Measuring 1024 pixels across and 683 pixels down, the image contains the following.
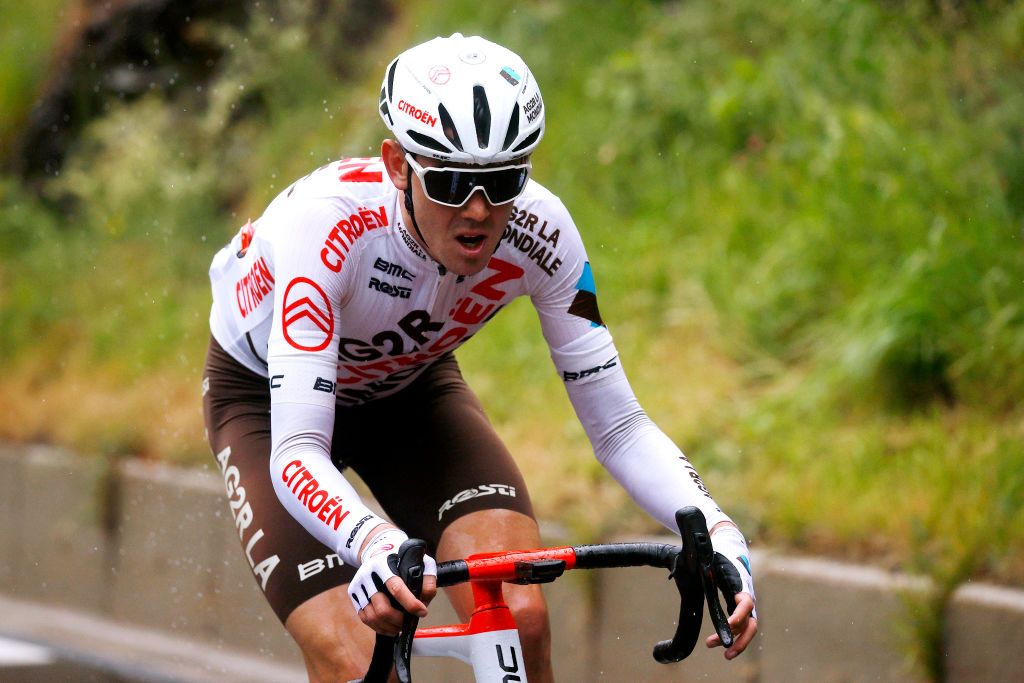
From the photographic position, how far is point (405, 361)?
3586 mm

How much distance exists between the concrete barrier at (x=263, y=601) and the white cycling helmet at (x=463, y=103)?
2435 millimetres

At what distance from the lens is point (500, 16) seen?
9547 mm

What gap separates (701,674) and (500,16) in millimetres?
5721

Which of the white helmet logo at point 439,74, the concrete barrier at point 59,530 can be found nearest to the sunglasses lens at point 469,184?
the white helmet logo at point 439,74

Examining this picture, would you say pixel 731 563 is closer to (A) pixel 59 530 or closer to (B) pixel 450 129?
(B) pixel 450 129

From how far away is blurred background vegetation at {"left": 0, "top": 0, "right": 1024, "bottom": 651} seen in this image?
5.50m

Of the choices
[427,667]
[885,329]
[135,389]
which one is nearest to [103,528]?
[135,389]

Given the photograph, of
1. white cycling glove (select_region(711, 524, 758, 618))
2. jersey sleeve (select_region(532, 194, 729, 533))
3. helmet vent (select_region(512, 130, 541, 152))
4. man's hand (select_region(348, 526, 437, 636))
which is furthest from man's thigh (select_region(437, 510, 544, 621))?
helmet vent (select_region(512, 130, 541, 152))

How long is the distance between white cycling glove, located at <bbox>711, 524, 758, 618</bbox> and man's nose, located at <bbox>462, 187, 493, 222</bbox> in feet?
2.80

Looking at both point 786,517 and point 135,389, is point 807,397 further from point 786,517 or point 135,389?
point 135,389

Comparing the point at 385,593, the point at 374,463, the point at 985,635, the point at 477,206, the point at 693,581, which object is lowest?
the point at 985,635

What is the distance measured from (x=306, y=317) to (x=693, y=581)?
1058 mm

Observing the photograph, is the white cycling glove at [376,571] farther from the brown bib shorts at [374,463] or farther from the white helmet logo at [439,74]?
the white helmet logo at [439,74]

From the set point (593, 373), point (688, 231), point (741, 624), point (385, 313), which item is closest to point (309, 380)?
point (385, 313)
